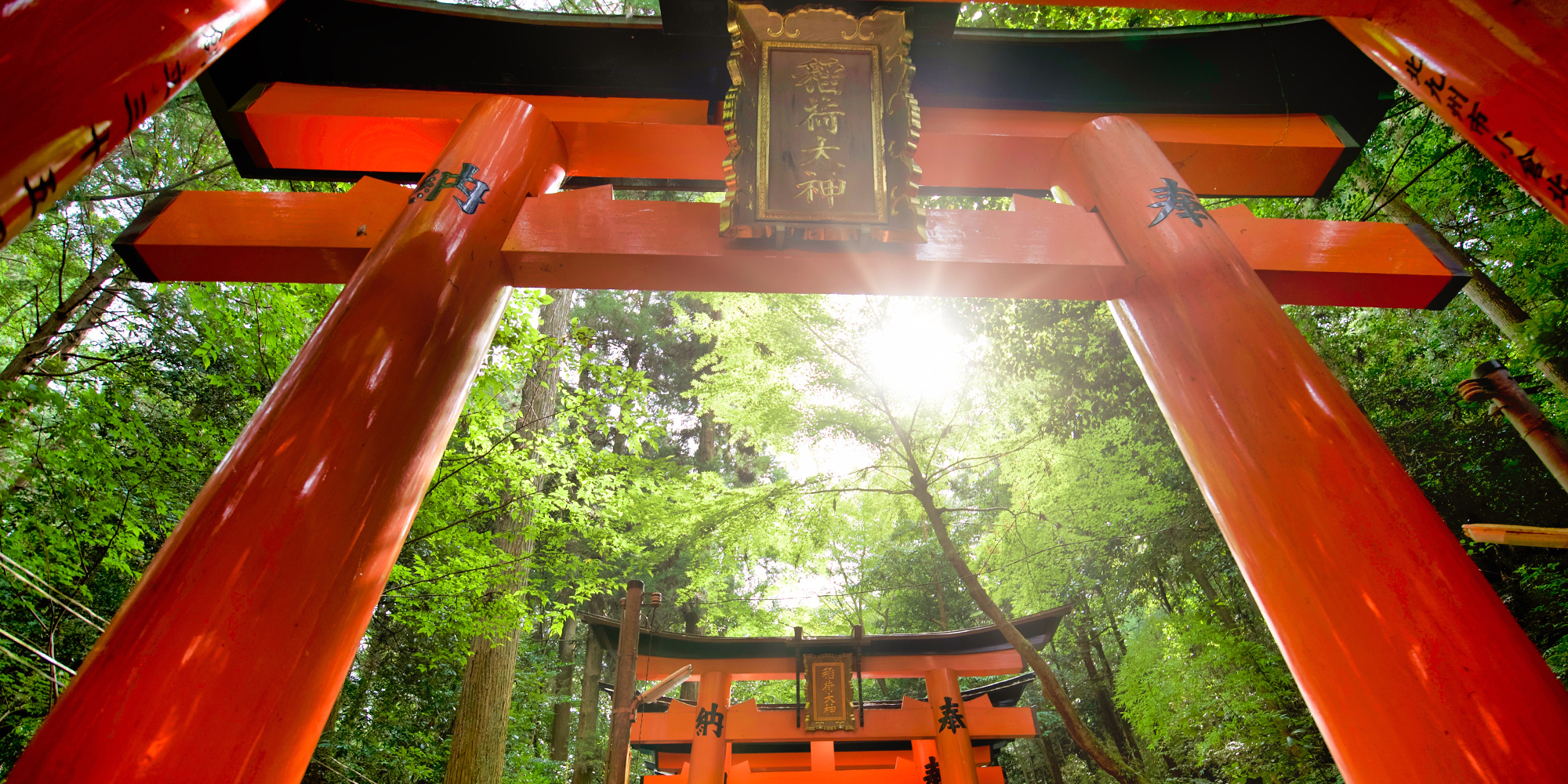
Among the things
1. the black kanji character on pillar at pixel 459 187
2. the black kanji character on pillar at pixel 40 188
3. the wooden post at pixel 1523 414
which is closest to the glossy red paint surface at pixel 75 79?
the black kanji character on pillar at pixel 40 188

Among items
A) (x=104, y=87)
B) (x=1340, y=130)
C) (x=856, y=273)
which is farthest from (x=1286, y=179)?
(x=104, y=87)

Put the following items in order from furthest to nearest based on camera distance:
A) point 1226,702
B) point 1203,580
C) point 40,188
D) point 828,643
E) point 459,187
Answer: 1. point 1203,580
2. point 1226,702
3. point 828,643
4. point 459,187
5. point 40,188

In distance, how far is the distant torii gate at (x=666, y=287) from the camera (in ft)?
4.72

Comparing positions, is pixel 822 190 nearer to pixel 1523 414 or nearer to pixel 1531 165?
pixel 1531 165

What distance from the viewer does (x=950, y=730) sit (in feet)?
23.6

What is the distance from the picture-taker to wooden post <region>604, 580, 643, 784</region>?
532cm

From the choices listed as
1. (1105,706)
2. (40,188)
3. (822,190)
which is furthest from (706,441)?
(40,188)

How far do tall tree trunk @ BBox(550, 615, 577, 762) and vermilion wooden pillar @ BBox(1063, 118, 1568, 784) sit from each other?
37.2 feet

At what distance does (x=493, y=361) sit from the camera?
5750mm

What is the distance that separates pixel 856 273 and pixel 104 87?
221 centimetres

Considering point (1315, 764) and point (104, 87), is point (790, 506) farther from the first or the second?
point (104, 87)

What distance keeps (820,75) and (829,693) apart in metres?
6.64

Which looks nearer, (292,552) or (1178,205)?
(292,552)

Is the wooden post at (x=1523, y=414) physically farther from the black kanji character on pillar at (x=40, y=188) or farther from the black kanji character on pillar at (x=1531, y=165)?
the black kanji character on pillar at (x=40, y=188)
